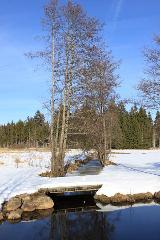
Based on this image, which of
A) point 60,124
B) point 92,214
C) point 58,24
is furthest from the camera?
point 60,124

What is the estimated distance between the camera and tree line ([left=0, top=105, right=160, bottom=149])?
2503cm

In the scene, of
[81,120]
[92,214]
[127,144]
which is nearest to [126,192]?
[92,214]

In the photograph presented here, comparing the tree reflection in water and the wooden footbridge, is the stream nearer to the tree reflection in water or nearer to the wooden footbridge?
the tree reflection in water

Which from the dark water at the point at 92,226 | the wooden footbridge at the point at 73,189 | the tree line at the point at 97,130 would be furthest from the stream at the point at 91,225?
the tree line at the point at 97,130

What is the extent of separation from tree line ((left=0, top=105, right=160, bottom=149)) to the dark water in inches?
361

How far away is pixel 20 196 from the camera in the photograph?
51.9ft

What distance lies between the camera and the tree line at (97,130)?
985 inches

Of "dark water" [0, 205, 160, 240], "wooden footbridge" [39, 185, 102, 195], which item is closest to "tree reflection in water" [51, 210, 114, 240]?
"dark water" [0, 205, 160, 240]

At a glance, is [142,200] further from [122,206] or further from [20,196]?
[20,196]

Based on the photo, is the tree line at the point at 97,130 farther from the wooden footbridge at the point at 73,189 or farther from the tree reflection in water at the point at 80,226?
the tree reflection in water at the point at 80,226

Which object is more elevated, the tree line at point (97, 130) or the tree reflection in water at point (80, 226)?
the tree line at point (97, 130)

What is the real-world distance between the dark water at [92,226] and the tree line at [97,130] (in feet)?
30.1

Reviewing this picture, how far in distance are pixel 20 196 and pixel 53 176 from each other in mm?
6480

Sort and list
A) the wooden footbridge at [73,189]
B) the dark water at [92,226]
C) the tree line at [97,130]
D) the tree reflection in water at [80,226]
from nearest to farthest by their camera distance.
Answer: the dark water at [92,226], the tree reflection in water at [80,226], the wooden footbridge at [73,189], the tree line at [97,130]
